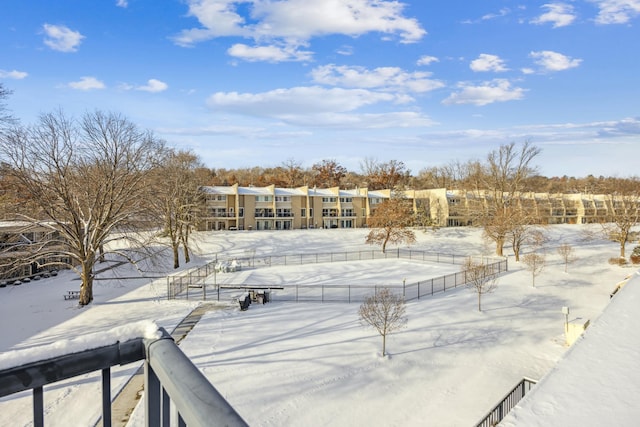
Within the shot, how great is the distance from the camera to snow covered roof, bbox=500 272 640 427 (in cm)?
518

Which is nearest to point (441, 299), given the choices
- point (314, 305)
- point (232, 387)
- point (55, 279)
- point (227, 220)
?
point (314, 305)

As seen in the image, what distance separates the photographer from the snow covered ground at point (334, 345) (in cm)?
1316

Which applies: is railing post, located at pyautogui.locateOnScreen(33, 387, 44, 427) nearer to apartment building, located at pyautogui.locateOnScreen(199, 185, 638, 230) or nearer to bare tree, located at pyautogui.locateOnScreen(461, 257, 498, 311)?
bare tree, located at pyautogui.locateOnScreen(461, 257, 498, 311)

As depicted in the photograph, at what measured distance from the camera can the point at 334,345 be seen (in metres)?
18.5

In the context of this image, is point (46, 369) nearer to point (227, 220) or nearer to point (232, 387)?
point (232, 387)

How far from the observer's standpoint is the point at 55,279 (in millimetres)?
33500

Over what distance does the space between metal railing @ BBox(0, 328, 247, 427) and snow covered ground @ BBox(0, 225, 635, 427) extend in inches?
275

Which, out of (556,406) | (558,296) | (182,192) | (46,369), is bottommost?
(558,296)

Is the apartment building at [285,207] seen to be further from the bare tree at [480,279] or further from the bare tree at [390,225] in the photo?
the bare tree at [480,279]

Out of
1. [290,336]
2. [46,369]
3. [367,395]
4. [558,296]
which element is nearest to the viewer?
[46,369]

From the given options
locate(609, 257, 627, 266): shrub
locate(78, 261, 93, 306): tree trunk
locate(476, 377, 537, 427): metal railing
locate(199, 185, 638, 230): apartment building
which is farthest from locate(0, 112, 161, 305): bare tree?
locate(609, 257, 627, 266): shrub

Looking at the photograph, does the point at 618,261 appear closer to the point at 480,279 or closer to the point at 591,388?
the point at 480,279

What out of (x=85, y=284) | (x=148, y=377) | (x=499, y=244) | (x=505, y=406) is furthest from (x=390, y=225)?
(x=148, y=377)

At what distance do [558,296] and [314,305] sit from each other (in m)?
19.9
